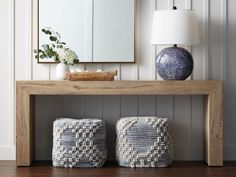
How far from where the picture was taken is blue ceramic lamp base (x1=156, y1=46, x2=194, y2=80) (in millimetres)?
3793

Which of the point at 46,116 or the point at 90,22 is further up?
the point at 90,22

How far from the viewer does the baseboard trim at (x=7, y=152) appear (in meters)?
4.08

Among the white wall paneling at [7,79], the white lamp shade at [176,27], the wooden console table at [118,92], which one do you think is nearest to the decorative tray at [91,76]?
the wooden console table at [118,92]

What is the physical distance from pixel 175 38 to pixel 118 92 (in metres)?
0.55

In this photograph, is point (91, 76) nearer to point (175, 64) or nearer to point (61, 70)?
point (61, 70)

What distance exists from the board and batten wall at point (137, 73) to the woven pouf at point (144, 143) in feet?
0.92

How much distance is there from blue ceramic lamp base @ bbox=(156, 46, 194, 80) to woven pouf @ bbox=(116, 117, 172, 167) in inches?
13.6

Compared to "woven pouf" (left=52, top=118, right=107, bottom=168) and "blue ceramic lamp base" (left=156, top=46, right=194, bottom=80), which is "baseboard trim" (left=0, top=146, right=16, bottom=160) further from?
"blue ceramic lamp base" (left=156, top=46, right=194, bottom=80)

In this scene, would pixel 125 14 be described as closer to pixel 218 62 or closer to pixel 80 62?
pixel 80 62

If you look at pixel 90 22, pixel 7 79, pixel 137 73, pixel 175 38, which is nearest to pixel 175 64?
pixel 175 38

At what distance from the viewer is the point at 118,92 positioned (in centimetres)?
372

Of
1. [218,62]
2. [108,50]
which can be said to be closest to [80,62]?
[108,50]

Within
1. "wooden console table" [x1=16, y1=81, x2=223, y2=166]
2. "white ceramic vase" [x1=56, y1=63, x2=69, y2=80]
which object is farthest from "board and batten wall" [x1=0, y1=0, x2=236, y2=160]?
"wooden console table" [x1=16, y1=81, x2=223, y2=166]

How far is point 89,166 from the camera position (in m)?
3.79
